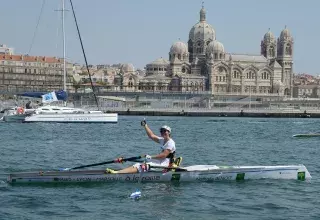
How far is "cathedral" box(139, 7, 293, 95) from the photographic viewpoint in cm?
15138

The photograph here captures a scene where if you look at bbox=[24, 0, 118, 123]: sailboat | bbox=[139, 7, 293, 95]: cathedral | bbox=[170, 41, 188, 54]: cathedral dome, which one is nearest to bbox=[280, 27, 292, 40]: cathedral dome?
bbox=[139, 7, 293, 95]: cathedral

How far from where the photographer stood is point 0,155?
29031 mm

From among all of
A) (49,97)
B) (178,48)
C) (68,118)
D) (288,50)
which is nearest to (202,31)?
(178,48)

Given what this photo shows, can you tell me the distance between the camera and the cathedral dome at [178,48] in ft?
521

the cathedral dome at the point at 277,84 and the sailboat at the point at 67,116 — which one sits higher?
the cathedral dome at the point at 277,84

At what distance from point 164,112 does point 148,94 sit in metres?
29.7

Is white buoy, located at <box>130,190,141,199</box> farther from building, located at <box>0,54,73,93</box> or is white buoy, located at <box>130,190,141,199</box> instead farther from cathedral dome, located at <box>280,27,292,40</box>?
cathedral dome, located at <box>280,27,292,40</box>

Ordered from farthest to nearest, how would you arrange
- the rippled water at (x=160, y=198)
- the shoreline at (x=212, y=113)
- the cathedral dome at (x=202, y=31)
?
the cathedral dome at (x=202, y=31)
the shoreline at (x=212, y=113)
the rippled water at (x=160, y=198)

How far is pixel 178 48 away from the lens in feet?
522

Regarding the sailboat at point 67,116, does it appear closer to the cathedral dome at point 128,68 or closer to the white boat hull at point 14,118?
the white boat hull at point 14,118

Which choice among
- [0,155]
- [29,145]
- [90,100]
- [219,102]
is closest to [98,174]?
[0,155]

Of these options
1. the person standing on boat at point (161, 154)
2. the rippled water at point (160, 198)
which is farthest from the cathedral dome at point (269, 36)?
the person standing on boat at point (161, 154)

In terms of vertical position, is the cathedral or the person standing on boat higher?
the cathedral

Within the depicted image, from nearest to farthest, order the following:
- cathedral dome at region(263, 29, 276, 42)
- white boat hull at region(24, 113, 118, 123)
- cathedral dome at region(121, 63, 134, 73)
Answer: white boat hull at region(24, 113, 118, 123) → cathedral dome at region(121, 63, 134, 73) → cathedral dome at region(263, 29, 276, 42)
